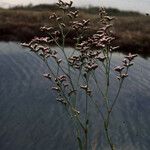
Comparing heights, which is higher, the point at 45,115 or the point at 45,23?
the point at 45,115

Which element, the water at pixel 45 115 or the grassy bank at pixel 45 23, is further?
the grassy bank at pixel 45 23

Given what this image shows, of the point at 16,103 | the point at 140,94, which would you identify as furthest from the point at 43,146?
the point at 140,94

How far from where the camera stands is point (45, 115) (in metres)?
21.7

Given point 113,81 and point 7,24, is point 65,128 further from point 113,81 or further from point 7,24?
point 7,24

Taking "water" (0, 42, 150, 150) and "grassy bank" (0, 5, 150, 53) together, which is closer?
"water" (0, 42, 150, 150)

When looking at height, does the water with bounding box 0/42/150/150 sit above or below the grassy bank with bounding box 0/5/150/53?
above

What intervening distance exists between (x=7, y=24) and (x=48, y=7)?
17256mm

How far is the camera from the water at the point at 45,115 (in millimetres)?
18703

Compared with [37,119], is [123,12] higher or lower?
lower

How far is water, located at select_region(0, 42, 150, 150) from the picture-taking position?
18.7 m

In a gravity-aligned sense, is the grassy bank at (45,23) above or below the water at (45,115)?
below

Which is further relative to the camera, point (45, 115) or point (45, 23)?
point (45, 23)

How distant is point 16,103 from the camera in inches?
910

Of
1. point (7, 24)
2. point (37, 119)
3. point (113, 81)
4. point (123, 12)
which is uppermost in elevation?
point (37, 119)
